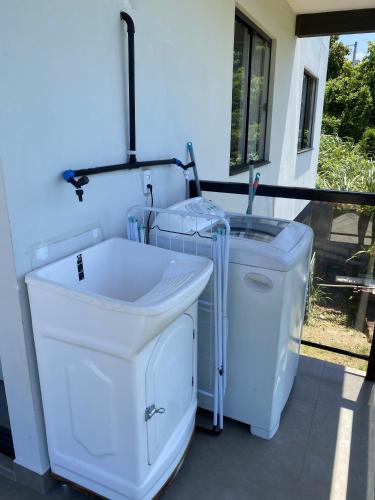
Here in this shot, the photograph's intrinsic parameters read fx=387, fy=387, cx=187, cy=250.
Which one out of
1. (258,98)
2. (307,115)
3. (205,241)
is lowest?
(205,241)

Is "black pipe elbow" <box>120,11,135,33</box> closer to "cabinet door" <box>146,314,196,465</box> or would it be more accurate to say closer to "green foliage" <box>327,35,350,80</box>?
"cabinet door" <box>146,314,196,465</box>

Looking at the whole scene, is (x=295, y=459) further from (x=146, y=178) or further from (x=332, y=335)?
(x=332, y=335)

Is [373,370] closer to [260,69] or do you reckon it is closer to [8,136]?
[8,136]

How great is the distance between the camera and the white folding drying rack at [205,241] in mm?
1664

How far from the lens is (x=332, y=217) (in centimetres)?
270

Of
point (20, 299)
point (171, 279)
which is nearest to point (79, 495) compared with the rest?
point (20, 299)

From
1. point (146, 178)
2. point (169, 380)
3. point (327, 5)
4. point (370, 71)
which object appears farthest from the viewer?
point (370, 71)

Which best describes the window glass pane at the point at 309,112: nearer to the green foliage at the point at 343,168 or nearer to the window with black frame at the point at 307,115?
the window with black frame at the point at 307,115

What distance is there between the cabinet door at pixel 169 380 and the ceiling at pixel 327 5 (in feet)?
13.9

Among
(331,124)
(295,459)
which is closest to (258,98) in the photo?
(295,459)

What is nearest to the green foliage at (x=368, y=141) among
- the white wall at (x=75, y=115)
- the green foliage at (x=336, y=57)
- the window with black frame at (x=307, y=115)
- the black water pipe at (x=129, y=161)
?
the green foliage at (x=336, y=57)

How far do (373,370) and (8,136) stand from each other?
2275mm

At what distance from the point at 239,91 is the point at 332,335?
92.5 inches

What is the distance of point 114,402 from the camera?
1.35 m
